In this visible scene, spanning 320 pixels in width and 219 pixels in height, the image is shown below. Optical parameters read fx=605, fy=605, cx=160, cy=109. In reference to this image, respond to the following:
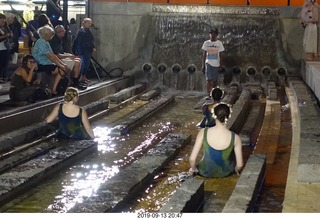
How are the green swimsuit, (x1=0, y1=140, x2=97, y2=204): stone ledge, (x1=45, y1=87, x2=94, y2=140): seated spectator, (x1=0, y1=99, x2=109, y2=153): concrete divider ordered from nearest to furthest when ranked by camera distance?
1. (x1=0, y1=140, x2=97, y2=204): stone ledge
2. the green swimsuit
3. (x1=0, y1=99, x2=109, y2=153): concrete divider
4. (x1=45, y1=87, x2=94, y2=140): seated spectator

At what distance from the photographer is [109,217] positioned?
5.14 m

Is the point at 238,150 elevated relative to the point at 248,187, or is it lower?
elevated

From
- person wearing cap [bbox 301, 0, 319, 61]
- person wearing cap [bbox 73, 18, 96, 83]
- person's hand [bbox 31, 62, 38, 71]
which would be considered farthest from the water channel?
person wearing cap [bbox 301, 0, 319, 61]

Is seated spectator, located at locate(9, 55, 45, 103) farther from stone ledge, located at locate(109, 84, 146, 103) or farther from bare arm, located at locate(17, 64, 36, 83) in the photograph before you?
stone ledge, located at locate(109, 84, 146, 103)

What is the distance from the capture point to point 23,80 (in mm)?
11164

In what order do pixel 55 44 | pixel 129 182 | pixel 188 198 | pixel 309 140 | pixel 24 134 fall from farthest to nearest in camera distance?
pixel 55 44
pixel 24 134
pixel 309 140
pixel 129 182
pixel 188 198

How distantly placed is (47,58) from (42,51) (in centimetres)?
19

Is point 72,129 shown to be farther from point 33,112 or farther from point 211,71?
point 211,71

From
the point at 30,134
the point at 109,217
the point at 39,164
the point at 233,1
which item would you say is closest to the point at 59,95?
the point at 30,134

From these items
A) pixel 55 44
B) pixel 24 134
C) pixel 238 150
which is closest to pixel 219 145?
pixel 238 150

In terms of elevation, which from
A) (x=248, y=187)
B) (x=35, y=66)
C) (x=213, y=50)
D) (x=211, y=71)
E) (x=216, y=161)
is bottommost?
(x=248, y=187)

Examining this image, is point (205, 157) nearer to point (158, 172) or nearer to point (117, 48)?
point (158, 172)

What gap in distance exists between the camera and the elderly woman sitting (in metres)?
11.9

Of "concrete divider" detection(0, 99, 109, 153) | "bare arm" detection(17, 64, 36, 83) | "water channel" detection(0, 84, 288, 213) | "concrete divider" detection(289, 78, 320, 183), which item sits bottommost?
"water channel" detection(0, 84, 288, 213)
